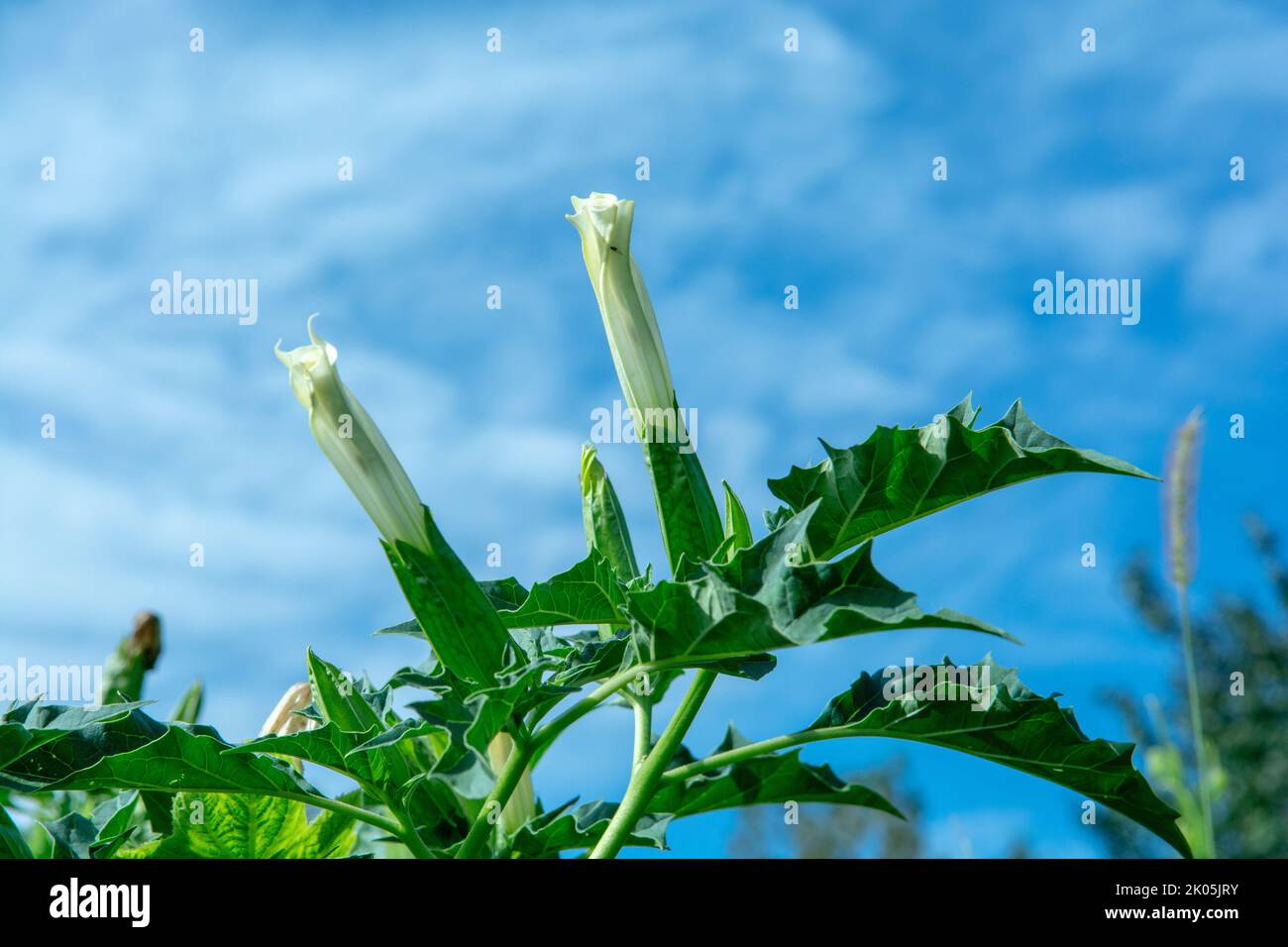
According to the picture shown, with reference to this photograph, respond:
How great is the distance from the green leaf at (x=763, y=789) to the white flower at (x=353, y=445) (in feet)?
1.56

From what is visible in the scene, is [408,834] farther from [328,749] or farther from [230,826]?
[230,826]

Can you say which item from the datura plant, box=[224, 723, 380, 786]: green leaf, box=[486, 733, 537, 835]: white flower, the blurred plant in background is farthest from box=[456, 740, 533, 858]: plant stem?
the blurred plant in background

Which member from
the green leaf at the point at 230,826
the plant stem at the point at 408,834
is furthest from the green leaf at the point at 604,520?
the green leaf at the point at 230,826

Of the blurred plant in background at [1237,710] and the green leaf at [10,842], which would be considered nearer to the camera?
the green leaf at [10,842]

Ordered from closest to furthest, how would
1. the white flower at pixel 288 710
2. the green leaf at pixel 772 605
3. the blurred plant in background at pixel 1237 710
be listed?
the green leaf at pixel 772 605 < the white flower at pixel 288 710 < the blurred plant in background at pixel 1237 710

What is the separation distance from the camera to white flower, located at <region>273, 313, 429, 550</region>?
1.31 m

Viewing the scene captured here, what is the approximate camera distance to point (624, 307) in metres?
1.49

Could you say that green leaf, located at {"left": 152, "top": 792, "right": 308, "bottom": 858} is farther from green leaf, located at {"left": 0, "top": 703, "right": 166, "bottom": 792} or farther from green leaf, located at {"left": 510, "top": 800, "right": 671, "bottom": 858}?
green leaf, located at {"left": 510, "top": 800, "right": 671, "bottom": 858}

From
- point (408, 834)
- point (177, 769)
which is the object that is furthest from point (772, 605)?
point (177, 769)

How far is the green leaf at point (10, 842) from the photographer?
133cm

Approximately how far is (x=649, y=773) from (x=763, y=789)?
0.29 metres

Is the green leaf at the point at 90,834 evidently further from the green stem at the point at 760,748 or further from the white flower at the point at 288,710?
the green stem at the point at 760,748
